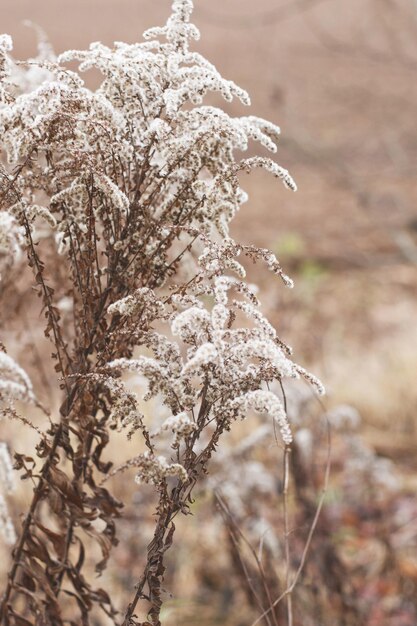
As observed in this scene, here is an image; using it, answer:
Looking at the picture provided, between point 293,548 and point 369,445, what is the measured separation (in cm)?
190

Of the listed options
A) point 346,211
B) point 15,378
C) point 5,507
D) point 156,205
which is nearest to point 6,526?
point 5,507

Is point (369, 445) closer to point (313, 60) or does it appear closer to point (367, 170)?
point (367, 170)

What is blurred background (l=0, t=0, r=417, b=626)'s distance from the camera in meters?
4.43

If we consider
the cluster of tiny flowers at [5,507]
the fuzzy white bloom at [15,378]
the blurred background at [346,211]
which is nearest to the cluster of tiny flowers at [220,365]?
the fuzzy white bloom at [15,378]

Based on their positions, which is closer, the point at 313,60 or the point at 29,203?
the point at 29,203

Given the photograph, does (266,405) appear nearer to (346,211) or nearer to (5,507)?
(5,507)

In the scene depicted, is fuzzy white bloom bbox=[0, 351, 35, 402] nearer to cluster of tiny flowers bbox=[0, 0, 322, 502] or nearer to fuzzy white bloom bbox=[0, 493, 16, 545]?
cluster of tiny flowers bbox=[0, 0, 322, 502]

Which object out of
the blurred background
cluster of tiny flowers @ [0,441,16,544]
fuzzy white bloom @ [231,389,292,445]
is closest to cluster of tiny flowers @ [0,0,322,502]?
fuzzy white bloom @ [231,389,292,445]

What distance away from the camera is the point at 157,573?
1319 millimetres

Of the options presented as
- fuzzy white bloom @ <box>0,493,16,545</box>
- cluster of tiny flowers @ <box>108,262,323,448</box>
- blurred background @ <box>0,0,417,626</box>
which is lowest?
fuzzy white bloom @ <box>0,493,16,545</box>

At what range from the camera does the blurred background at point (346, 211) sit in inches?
175

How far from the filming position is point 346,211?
521 inches

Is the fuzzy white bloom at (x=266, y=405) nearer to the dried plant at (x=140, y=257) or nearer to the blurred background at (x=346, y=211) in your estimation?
the dried plant at (x=140, y=257)

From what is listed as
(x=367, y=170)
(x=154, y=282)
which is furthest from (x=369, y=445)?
(x=367, y=170)
